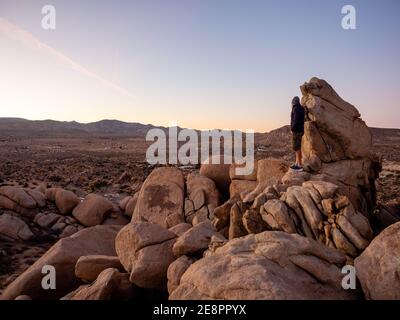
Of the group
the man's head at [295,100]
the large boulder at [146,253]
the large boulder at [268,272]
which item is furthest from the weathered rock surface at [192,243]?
the man's head at [295,100]

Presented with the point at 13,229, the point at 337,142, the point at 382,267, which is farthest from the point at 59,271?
the point at 337,142

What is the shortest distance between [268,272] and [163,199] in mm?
11053

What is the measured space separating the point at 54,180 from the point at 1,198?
13705 millimetres

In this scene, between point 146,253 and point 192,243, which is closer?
point 192,243

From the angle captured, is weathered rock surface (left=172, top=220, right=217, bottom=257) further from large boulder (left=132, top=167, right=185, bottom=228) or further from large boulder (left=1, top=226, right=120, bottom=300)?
large boulder (left=132, top=167, right=185, bottom=228)

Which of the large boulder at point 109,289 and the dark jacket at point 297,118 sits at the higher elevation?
the dark jacket at point 297,118

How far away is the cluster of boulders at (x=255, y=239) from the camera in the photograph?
7.14 meters

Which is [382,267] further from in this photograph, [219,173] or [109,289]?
[219,173]

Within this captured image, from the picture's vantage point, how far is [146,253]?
1024 cm

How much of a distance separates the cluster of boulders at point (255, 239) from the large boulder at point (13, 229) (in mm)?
5809

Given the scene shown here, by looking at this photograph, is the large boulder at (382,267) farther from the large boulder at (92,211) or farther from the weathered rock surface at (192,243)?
the large boulder at (92,211)

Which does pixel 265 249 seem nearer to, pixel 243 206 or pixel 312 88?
pixel 243 206

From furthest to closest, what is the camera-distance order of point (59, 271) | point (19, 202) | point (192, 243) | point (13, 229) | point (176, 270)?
point (19, 202)
point (13, 229)
point (59, 271)
point (192, 243)
point (176, 270)

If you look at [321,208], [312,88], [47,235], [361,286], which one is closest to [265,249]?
[361,286]
